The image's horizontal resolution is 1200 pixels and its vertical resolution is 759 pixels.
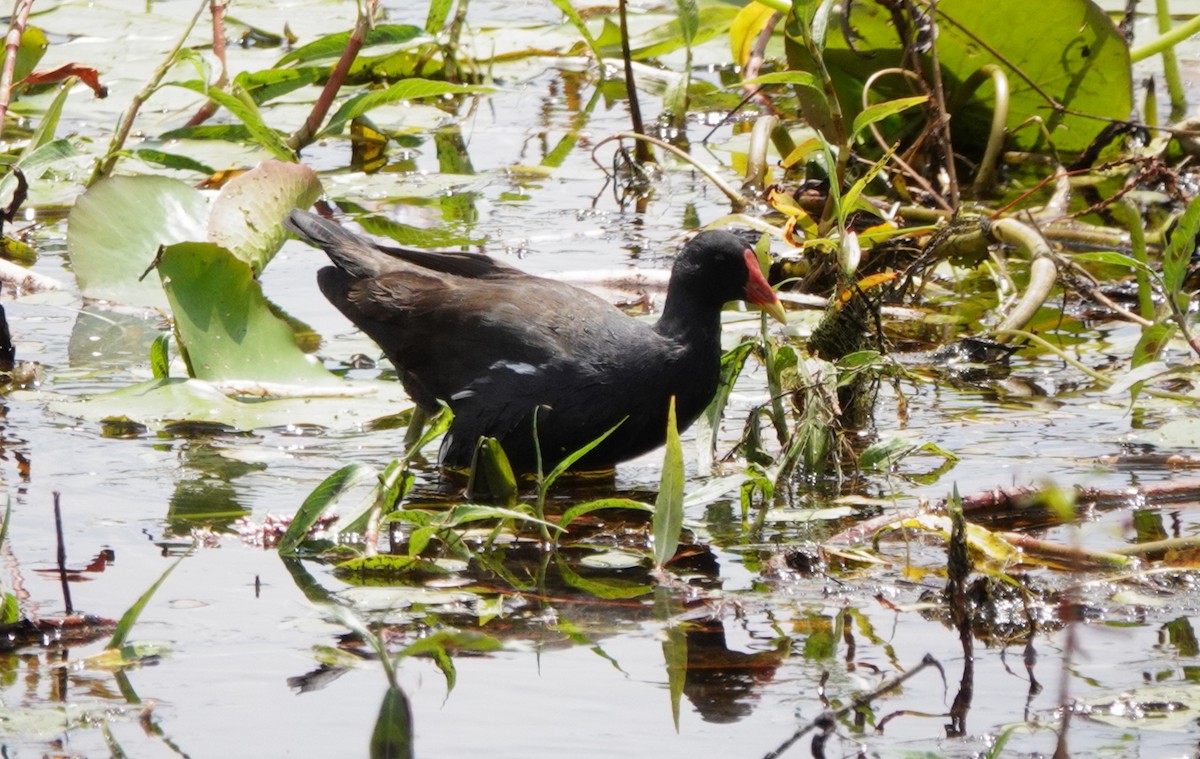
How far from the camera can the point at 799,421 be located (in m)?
3.29

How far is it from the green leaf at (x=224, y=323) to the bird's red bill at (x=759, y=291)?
97 centimetres

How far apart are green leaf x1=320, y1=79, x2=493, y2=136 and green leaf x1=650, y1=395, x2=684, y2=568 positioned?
1836mm

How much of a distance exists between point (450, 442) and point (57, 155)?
1.19m

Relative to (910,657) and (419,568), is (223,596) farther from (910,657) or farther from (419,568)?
(910,657)

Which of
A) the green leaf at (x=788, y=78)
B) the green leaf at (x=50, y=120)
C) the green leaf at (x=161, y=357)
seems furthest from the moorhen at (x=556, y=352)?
the green leaf at (x=50, y=120)

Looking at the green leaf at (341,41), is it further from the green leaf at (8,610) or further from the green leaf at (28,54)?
the green leaf at (8,610)

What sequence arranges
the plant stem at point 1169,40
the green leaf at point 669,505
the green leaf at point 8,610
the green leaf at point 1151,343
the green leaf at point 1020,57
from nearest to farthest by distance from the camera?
1. the green leaf at point 8,610
2. the green leaf at point 669,505
3. the green leaf at point 1151,343
4. the plant stem at point 1169,40
5. the green leaf at point 1020,57

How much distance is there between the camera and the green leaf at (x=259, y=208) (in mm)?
4176

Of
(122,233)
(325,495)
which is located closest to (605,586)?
(325,495)

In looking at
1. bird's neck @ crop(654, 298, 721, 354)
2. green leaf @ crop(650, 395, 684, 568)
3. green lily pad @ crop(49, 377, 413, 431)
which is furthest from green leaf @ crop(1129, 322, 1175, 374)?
green lily pad @ crop(49, 377, 413, 431)

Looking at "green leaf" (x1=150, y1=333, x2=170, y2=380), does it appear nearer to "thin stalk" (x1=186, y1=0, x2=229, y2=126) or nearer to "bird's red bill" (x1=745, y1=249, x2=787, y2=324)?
"thin stalk" (x1=186, y1=0, x2=229, y2=126)

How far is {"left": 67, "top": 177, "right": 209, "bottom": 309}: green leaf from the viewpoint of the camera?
13.8 feet

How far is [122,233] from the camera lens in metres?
4.22

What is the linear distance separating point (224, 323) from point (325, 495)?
111 centimetres
